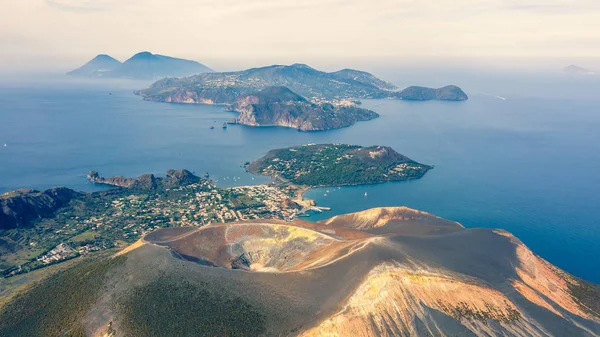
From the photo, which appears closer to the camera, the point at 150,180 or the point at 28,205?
the point at 28,205

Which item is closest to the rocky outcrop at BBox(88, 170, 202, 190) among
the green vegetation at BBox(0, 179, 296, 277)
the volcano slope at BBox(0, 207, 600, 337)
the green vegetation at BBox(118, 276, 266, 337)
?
the green vegetation at BBox(0, 179, 296, 277)

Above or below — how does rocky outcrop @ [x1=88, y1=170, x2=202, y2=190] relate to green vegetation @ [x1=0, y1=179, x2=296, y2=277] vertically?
above

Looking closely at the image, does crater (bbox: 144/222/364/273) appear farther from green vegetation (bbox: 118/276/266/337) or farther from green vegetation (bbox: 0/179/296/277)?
green vegetation (bbox: 0/179/296/277)

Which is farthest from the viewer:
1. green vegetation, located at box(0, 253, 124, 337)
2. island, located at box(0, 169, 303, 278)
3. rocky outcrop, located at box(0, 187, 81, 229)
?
rocky outcrop, located at box(0, 187, 81, 229)

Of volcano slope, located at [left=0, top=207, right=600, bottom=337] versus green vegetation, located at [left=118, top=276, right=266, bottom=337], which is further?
volcano slope, located at [left=0, top=207, right=600, bottom=337]

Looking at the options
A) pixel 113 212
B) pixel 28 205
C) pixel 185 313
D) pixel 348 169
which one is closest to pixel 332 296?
pixel 185 313

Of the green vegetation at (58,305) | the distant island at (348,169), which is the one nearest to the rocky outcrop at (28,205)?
the green vegetation at (58,305)

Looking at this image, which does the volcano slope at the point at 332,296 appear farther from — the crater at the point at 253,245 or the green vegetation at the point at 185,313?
the crater at the point at 253,245

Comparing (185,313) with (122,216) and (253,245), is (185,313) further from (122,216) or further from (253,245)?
(122,216)
